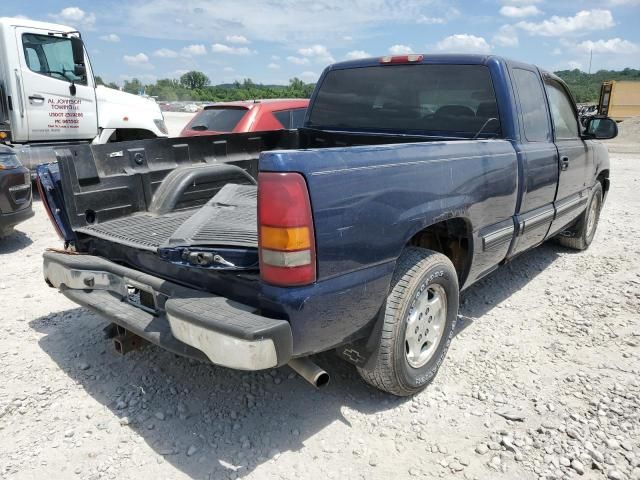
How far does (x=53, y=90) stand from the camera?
8.47m

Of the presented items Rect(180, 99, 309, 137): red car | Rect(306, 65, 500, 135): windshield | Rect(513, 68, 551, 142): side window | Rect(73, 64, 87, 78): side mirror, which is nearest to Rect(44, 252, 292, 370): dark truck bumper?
Rect(306, 65, 500, 135): windshield

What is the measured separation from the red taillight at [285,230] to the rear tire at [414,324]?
0.65m

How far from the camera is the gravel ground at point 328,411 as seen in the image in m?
2.44

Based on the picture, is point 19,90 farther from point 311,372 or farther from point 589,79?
point 589,79

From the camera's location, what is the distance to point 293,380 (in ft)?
10.4

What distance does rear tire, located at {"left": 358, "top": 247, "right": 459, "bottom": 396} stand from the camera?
263 centimetres

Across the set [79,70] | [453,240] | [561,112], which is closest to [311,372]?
[453,240]

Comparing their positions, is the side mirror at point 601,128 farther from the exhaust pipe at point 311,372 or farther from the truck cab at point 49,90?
the truck cab at point 49,90

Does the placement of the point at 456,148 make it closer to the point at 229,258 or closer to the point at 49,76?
the point at 229,258

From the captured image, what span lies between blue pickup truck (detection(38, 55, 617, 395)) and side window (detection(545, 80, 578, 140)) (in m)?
0.04

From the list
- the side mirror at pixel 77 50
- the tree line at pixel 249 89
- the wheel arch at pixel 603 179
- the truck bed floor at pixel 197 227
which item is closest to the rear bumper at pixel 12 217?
the truck bed floor at pixel 197 227

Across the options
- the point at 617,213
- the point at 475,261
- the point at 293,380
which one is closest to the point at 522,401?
the point at 475,261

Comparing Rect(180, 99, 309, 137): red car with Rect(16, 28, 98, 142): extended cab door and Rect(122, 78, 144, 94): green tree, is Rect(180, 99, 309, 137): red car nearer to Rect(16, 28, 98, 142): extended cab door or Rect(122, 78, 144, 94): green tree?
Rect(16, 28, 98, 142): extended cab door

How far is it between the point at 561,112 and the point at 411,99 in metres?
1.69
